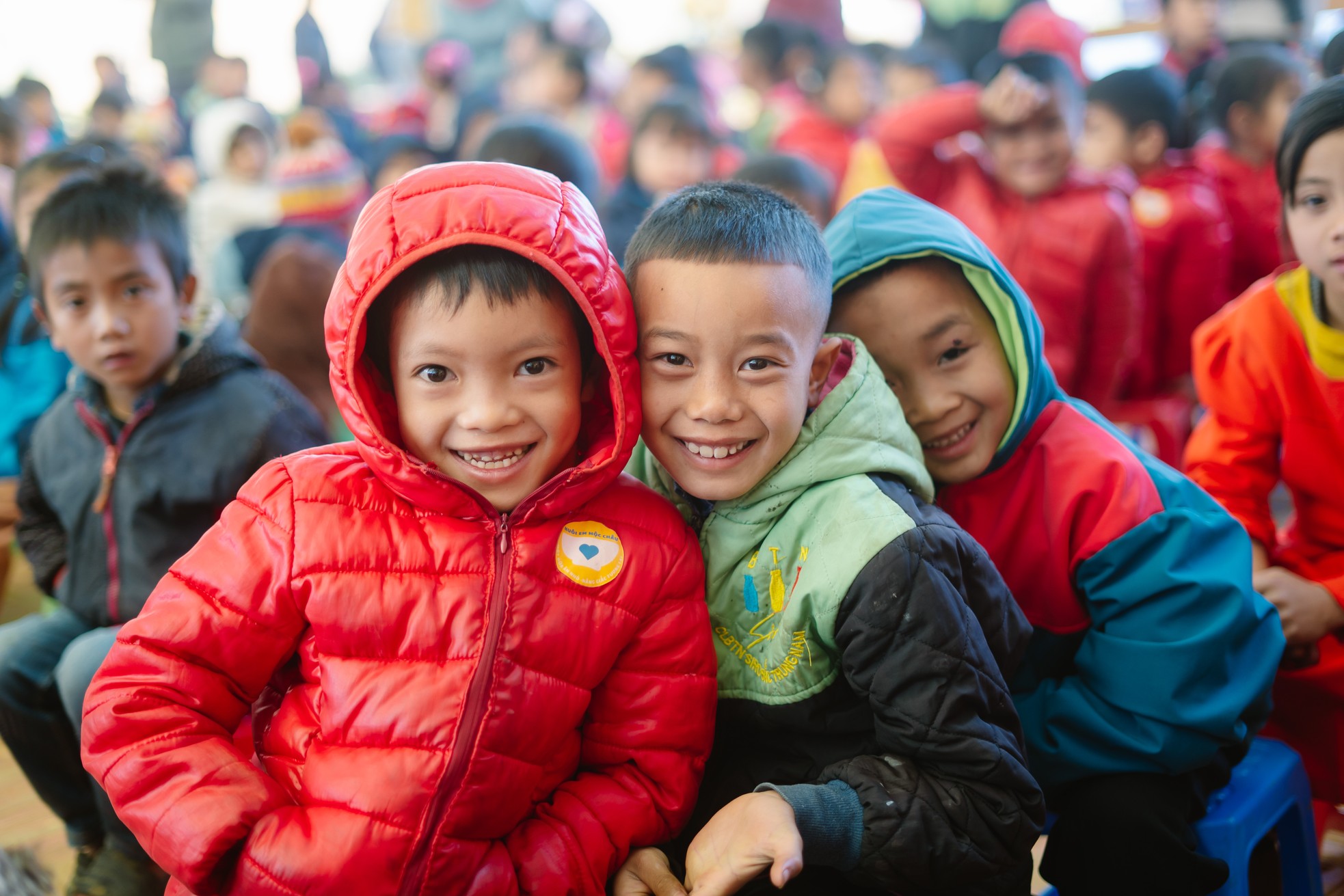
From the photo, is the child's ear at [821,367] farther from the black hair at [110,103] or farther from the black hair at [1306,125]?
the black hair at [110,103]

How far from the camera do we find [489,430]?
4.00 feet

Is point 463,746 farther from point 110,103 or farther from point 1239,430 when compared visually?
point 110,103

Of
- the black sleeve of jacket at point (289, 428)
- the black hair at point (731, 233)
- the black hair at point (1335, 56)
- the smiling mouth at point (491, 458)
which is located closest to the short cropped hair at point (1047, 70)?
the black hair at point (1335, 56)

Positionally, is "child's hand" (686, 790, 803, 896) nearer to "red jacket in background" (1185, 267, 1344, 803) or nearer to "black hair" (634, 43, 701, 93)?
"red jacket in background" (1185, 267, 1344, 803)

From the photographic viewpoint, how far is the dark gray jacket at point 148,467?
1792mm

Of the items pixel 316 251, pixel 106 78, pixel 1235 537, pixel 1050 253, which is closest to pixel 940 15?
pixel 1050 253

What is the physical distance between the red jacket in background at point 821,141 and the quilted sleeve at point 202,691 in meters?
3.96

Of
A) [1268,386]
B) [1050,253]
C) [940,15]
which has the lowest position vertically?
[1268,386]

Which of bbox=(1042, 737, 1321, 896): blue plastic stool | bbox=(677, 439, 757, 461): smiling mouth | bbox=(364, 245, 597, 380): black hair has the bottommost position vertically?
bbox=(1042, 737, 1321, 896): blue plastic stool

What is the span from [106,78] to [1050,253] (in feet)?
26.4

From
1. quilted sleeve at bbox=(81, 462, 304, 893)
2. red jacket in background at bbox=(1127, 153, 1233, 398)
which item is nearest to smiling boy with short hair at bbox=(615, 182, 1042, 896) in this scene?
quilted sleeve at bbox=(81, 462, 304, 893)

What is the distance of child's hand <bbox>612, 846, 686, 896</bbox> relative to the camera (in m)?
1.19

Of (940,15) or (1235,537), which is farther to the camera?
(940,15)

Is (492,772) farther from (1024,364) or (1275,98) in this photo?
(1275,98)
